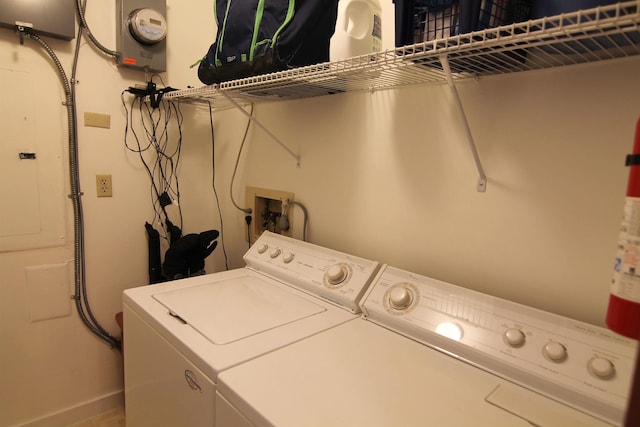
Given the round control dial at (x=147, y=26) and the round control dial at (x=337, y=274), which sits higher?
the round control dial at (x=147, y=26)

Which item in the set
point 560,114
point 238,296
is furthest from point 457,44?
point 238,296

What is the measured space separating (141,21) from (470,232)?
1845mm

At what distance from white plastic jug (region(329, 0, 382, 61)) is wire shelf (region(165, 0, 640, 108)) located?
0.09m

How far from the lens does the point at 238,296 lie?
1373 mm

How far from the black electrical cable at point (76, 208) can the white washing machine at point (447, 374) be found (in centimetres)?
144

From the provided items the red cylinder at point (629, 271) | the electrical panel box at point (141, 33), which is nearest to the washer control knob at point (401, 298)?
the red cylinder at point (629, 271)

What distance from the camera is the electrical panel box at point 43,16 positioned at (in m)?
1.55

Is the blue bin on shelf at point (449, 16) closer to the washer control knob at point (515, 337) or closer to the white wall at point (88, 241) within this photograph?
the washer control knob at point (515, 337)

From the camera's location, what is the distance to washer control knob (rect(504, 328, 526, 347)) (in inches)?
36.0

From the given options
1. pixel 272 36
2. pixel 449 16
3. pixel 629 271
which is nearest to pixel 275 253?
pixel 272 36

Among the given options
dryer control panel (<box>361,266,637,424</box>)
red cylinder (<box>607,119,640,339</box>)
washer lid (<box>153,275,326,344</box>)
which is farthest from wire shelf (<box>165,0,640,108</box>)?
washer lid (<box>153,275,326,344</box>)

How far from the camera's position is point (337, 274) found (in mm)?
1341

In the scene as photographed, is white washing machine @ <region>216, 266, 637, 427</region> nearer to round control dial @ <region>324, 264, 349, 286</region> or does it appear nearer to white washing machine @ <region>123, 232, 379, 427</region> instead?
white washing machine @ <region>123, 232, 379, 427</region>

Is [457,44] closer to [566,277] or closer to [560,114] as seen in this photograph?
[560,114]
